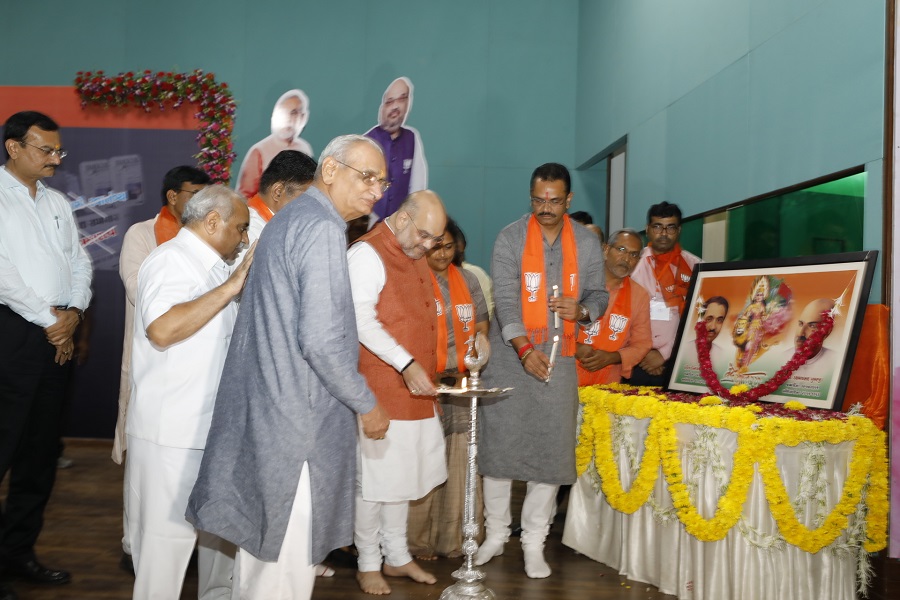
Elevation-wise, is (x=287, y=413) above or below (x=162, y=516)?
above

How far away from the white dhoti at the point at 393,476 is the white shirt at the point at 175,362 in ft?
3.07

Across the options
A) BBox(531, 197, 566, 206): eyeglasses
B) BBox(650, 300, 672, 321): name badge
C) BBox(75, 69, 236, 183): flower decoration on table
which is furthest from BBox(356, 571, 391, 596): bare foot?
BBox(75, 69, 236, 183): flower decoration on table

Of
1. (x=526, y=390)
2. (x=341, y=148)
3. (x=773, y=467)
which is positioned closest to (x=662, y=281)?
(x=526, y=390)

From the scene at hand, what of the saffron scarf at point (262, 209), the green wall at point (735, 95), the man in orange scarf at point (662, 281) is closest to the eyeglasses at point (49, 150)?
the saffron scarf at point (262, 209)

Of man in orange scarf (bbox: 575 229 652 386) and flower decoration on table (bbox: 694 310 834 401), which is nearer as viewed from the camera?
flower decoration on table (bbox: 694 310 834 401)

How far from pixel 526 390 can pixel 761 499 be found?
44.9 inches

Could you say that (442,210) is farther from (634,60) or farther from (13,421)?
(634,60)

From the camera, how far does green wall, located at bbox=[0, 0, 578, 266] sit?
8.40 metres

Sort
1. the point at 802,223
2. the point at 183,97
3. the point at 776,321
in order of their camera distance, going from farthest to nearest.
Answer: the point at 183,97
the point at 802,223
the point at 776,321

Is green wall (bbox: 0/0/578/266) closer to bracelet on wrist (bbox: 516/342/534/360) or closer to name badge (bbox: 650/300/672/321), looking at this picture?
name badge (bbox: 650/300/672/321)

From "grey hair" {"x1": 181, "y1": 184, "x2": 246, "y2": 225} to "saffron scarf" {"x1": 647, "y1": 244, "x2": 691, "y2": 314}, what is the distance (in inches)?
112

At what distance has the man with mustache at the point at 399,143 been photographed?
812 cm

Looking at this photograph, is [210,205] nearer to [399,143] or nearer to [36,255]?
[36,255]

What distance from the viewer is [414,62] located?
27.8 feet
